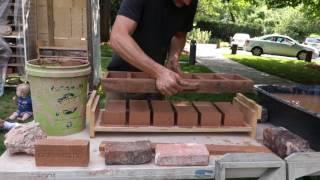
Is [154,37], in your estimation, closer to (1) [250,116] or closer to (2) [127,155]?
(1) [250,116]

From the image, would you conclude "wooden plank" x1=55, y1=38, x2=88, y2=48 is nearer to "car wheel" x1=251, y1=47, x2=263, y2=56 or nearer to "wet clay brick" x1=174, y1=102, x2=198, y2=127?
"wet clay brick" x1=174, y1=102, x2=198, y2=127

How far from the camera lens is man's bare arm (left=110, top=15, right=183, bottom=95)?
1.82 meters

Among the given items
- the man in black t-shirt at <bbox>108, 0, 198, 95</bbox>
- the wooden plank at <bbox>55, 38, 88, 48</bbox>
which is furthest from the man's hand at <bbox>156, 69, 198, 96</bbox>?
the wooden plank at <bbox>55, 38, 88, 48</bbox>

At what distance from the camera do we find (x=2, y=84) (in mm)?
6324

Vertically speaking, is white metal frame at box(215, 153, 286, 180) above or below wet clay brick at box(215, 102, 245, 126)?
below

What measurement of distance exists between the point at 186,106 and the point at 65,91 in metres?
0.60

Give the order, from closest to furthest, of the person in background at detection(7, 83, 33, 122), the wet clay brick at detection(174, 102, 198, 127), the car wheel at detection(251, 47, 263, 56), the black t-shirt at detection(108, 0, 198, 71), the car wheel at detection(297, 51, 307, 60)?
the wet clay brick at detection(174, 102, 198, 127) → the black t-shirt at detection(108, 0, 198, 71) → the person in background at detection(7, 83, 33, 122) → the car wheel at detection(297, 51, 307, 60) → the car wheel at detection(251, 47, 263, 56)

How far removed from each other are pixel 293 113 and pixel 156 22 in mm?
905

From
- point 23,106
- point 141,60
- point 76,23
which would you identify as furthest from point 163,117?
point 76,23

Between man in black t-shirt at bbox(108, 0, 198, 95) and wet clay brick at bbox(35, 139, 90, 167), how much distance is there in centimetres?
48

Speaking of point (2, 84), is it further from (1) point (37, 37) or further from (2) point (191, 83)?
(2) point (191, 83)

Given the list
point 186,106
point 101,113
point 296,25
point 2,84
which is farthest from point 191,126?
point 296,25

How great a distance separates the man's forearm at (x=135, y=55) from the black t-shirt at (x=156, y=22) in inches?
7.4

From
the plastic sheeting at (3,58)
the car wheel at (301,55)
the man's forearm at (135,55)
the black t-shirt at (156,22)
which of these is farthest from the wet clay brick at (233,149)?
the car wheel at (301,55)
